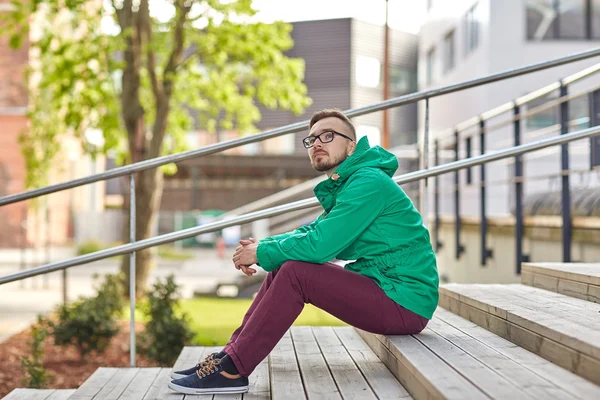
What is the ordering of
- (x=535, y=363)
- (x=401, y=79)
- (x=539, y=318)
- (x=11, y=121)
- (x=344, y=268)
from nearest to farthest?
(x=535, y=363), (x=539, y=318), (x=344, y=268), (x=11, y=121), (x=401, y=79)

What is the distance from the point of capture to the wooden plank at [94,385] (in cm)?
362

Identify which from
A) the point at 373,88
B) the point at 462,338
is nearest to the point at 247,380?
the point at 462,338

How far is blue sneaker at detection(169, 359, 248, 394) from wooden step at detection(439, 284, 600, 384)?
1217 millimetres

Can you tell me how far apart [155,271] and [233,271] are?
245 cm

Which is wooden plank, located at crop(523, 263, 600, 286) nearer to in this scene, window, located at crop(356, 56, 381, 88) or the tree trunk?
the tree trunk

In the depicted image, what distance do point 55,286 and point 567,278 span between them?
1225 cm

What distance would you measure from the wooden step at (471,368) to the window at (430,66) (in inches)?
794

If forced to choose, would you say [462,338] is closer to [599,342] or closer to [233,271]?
[599,342]

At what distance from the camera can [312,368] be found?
11.7ft

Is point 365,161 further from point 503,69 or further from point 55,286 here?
point 503,69

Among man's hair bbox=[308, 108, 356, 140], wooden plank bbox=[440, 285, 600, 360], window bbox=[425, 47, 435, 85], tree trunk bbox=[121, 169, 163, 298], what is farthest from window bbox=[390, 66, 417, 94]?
man's hair bbox=[308, 108, 356, 140]

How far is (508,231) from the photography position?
7.66 meters

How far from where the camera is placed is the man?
3.26 meters

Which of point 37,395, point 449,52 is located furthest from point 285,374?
point 449,52
